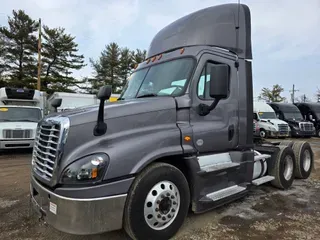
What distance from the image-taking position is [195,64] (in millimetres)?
3693

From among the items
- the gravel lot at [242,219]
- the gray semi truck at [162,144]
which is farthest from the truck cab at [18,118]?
the gray semi truck at [162,144]

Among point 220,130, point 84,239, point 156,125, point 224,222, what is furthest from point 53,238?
point 220,130

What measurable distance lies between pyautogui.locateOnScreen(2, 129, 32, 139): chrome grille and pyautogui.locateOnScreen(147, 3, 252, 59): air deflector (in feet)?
25.5

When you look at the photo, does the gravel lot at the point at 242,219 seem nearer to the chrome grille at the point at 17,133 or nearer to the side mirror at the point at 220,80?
the side mirror at the point at 220,80

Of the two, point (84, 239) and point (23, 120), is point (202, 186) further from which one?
point (23, 120)

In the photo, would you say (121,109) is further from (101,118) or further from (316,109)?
(316,109)

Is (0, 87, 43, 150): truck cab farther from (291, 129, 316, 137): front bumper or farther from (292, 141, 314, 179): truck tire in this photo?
(291, 129, 316, 137): front bumper

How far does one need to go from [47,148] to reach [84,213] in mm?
857

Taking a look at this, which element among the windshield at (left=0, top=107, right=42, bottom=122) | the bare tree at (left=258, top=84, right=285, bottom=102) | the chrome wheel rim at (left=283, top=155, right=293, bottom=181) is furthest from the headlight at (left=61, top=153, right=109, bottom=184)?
the bare tree at (left=258, top=84, right=285, bottom=102)

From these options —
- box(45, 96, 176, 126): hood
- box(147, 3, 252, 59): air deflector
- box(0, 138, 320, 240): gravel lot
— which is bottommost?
box(0, 138, 320, 240): gravel lot

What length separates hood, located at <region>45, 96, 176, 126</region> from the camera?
2.90m

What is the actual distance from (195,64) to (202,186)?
5.52 ft

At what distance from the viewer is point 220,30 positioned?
437 cm

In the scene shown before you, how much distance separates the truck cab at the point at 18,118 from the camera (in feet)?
32.8
